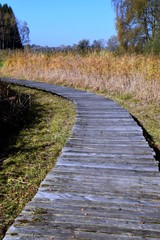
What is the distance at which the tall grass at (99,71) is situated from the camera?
8039 mm

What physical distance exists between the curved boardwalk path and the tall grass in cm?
394

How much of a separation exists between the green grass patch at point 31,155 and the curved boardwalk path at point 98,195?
13.8 inches

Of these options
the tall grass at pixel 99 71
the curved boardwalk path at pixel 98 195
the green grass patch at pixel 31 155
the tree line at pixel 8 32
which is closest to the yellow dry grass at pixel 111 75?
the tall grass at pixel 99 71

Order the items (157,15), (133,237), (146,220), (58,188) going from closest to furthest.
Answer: (133,237) < (146,220) < (58,188) < (157,15)

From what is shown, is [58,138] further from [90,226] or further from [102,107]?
[90,226]

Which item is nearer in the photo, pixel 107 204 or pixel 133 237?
pixel 133 237

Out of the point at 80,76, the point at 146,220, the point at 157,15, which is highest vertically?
the point at 157,15

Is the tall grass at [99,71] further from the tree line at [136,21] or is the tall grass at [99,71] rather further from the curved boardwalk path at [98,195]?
the tree line at [136,21]

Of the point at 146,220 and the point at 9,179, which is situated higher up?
the point at 146,220

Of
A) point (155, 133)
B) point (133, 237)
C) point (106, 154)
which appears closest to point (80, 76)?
point (155, 133)

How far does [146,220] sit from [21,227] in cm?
83

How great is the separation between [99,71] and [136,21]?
1596 centimetres

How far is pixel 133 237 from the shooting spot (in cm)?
187

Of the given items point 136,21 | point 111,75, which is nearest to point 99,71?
point 111,75
